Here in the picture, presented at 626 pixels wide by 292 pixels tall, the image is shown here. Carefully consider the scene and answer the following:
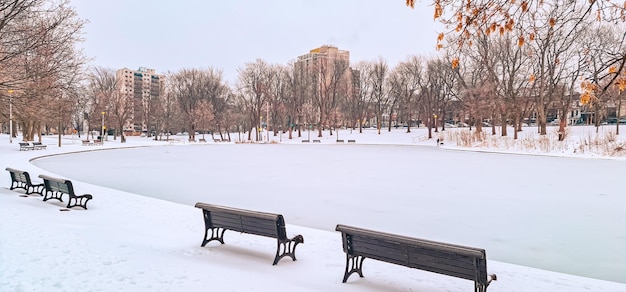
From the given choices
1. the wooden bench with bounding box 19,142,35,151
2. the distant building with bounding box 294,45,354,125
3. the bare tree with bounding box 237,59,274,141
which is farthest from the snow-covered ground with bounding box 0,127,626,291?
the distant building with bounding box 294,45,354,125

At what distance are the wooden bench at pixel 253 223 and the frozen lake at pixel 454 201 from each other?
2.59 metres

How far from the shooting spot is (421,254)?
434 cm

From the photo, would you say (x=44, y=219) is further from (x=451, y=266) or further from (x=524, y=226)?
(x=524, y=226)

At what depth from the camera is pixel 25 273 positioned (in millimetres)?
4648

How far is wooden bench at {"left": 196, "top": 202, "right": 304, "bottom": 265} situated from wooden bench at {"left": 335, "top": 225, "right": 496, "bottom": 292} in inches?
38.0

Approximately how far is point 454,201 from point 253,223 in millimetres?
6976

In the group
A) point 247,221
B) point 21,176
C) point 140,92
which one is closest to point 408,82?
point 21,176

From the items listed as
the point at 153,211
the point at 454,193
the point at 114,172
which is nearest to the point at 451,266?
the point at 153,211

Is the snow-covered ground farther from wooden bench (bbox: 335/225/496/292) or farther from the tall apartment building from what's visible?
the tall apartment building

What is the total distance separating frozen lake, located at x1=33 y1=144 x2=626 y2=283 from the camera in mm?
6727

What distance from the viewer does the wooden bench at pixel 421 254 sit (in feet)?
13.1

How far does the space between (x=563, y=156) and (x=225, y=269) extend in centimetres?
3023

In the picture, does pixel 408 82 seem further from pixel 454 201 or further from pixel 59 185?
pixel 59 185

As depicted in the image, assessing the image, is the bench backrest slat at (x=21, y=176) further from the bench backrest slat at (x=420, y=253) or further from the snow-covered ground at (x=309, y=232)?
the bench backrest slat at (x=420, y=253)
